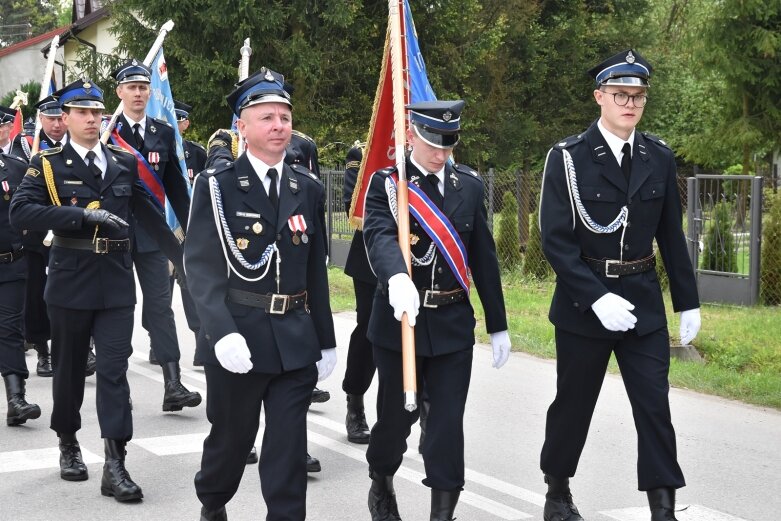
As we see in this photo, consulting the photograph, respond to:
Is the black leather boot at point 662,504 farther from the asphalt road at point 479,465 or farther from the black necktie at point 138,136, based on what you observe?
the black necktie at point 138,136

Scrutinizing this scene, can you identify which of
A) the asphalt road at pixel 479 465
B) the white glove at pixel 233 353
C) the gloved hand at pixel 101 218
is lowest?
the asphalt road at pixel 479 465

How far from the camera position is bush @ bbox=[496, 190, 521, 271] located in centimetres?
1748

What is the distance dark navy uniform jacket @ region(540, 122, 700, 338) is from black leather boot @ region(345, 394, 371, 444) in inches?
87.4

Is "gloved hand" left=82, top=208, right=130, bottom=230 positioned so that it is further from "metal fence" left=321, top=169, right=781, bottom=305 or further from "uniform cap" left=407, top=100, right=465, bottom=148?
"metal fence" left=321, top=169, right=781, bottom=305

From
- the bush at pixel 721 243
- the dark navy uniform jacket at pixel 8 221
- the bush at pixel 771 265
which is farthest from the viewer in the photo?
the bush at pixel 721 243

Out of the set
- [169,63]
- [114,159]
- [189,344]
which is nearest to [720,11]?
[169,63]

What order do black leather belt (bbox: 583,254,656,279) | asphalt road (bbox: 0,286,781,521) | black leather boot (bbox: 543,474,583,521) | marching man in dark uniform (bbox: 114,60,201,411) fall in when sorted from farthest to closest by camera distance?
marching man in dark uniform (bbox: 114,60,201,411) → asphalt road (bbox: 0,286,781,521) → black leather boot (bbox: 543,474,583,521) → black leather belt (bbox: 583,254,656,279)

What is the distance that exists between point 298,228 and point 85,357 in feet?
6.99

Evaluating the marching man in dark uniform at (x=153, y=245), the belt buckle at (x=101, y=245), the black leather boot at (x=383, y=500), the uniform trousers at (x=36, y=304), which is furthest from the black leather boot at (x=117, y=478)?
the uniform trousers at (x=36, y=304)

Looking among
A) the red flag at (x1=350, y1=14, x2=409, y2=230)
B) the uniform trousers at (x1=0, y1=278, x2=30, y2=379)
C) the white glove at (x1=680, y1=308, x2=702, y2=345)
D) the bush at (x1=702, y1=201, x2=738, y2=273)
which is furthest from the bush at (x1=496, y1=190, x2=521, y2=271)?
the white glove at (x1=680, y1=308, x2=702, y2=345)

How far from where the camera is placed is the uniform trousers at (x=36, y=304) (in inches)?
388

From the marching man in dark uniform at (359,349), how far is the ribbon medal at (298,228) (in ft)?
6.63

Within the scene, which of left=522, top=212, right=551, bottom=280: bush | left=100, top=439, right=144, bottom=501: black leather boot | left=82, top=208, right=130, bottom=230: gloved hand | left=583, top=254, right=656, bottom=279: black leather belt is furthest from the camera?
left=522, top=212, right=551, bottom=280: bush

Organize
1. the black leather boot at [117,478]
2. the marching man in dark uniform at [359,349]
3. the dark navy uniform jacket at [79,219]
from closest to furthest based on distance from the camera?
the black leather boot at [117,478], the dark navy uniform jacket at [79,219], the marching man in dark uniform at [359,349]
